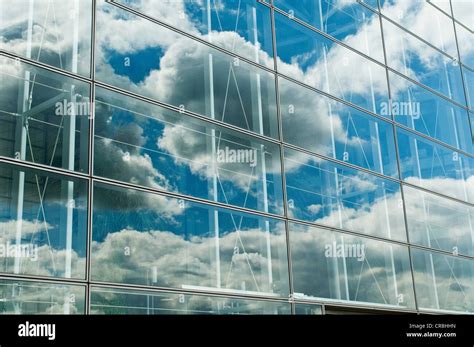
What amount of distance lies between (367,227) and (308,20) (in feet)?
15.5

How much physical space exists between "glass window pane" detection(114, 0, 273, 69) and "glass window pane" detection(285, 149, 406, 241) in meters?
2.19

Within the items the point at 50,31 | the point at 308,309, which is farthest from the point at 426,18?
the point at 50,31

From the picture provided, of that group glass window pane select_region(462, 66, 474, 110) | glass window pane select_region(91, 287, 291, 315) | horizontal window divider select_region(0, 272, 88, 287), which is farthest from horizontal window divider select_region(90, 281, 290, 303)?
glass window pane select_region(462, 66, 474, 110)

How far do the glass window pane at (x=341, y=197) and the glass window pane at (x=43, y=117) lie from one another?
473cm

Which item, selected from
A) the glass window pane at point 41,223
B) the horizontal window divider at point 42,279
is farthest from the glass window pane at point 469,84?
the horizontal window divider at point 42,279

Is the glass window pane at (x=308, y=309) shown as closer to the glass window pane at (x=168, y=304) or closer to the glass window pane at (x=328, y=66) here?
the glass window pane at (x=168, y=304)

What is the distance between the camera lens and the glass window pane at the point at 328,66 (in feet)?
50.2

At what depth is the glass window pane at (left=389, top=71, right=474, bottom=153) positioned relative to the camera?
18469mm

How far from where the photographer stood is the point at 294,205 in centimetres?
1417

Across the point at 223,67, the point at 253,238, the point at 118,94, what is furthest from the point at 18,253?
the point at 223,67

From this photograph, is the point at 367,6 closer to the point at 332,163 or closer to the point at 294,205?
the point at 332,163

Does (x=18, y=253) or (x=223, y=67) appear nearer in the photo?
(x=18, y=253)

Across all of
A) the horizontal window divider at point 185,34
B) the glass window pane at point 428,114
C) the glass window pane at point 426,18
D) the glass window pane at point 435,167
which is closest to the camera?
the horizontal window divider at point 185,34

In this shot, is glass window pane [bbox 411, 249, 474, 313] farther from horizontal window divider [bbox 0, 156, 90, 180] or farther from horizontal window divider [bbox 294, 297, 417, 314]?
horizontal window divider [bbox 0, 156, 90, 180]
